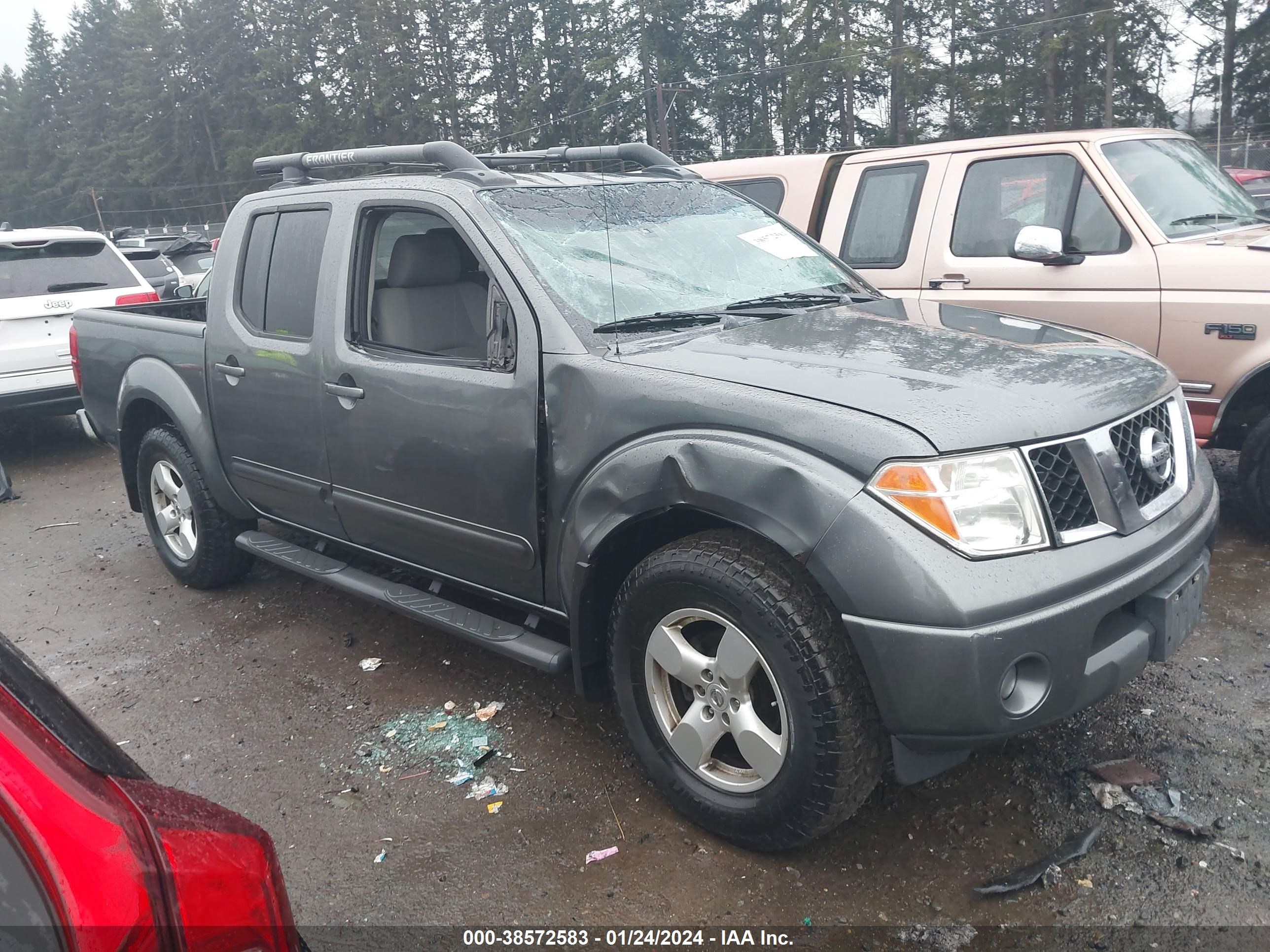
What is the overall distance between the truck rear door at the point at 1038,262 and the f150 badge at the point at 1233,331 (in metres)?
0.24

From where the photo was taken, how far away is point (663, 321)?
10.5 feet

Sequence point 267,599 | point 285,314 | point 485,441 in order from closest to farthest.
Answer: point 485,441, point 285,314, point 267,599

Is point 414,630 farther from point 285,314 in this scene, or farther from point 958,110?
point 958,110

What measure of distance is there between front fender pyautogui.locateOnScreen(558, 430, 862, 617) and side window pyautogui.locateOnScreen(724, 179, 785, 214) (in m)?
3.98

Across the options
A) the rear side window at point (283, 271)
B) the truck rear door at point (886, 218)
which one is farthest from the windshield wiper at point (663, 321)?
the truck rear door at point (886, 218)

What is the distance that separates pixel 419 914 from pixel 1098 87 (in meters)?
32.4

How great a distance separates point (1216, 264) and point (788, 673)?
3528 mm

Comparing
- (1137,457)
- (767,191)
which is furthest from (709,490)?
(767,191)

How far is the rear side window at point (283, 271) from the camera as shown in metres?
3.96

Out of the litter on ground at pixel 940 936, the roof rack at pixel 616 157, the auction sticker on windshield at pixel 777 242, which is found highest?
the roof rack at pixel 616 157

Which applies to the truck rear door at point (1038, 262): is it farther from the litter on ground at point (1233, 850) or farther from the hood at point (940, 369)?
the litter on ground at point (1233, 850)

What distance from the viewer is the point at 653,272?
11.2 ft

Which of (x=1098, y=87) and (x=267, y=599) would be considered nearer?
(x=267, y=599)

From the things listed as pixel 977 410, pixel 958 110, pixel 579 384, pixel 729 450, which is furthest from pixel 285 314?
pixel 958 110
